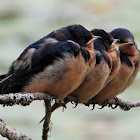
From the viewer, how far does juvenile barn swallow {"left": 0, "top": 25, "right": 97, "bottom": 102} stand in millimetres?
3410

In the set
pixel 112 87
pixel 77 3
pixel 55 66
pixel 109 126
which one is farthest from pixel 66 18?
pixel 55 66

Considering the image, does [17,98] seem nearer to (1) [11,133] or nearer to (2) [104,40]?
(1) [11,133]

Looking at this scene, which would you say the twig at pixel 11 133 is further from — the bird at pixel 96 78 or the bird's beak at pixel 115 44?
the bird's beak at pixel 115 44

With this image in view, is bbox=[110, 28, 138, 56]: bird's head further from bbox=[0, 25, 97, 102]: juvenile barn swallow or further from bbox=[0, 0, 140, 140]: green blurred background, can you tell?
bbox=[0, 0, 140, 140]: green blurred background

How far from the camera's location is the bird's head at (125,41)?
4035 mm

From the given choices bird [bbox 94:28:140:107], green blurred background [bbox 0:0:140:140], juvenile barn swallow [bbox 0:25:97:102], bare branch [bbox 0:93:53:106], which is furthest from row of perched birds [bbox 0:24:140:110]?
green blurred background [bbox 0:0:140:140]

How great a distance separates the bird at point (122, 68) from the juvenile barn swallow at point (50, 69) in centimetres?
56

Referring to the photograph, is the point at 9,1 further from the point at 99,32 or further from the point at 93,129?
the point at 99,32

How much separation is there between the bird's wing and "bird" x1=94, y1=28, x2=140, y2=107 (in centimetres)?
60

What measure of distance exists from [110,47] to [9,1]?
160 inches

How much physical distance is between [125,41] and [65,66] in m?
0.70

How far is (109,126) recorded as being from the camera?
5527 millimetres

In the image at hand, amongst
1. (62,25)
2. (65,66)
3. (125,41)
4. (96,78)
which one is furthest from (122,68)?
(62,25)

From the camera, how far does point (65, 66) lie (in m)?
3.43
